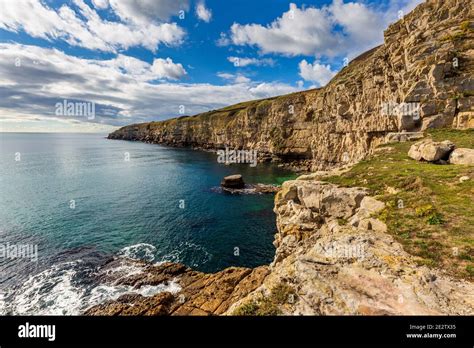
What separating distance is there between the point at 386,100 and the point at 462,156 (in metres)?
38.6

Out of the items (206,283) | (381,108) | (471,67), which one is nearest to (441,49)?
(471,67)

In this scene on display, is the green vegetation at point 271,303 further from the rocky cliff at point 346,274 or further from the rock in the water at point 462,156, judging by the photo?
the rock in the water at point 462,156

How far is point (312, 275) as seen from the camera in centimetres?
886

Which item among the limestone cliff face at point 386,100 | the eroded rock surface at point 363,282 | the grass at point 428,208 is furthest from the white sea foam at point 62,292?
the limestone cliff face at point 386,100

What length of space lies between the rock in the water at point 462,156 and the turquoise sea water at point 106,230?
72.0ft

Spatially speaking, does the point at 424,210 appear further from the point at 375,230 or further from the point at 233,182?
the point at 233,182

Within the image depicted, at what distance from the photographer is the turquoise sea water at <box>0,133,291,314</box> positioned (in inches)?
969

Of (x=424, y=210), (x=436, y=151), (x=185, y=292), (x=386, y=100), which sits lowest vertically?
(x=185, y=292)

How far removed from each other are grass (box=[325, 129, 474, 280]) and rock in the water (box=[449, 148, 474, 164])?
9.25 ft

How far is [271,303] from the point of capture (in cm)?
790

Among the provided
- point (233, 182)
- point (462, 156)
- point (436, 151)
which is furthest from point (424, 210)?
point (233, 182)

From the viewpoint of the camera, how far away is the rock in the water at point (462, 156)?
19.7 metres

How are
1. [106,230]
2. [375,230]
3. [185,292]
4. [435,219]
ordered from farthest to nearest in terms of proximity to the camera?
1. [106,230]
2. [185,292]
3. [375,230]
4. [435,219]
